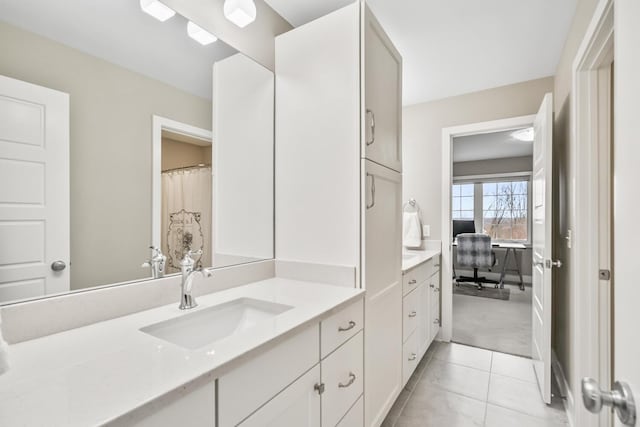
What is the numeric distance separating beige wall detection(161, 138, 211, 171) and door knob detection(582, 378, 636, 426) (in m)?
1.40

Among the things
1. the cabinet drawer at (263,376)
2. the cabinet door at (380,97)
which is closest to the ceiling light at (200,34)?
the cabinet door at (380,97)

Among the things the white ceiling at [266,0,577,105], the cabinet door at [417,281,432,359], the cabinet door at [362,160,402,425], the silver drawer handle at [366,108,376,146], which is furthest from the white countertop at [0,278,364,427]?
the white ceiling at [266,0,577,105]

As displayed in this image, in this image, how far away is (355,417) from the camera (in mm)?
1352

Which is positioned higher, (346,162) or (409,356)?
(346,162)

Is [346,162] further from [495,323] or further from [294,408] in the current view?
[495,323]

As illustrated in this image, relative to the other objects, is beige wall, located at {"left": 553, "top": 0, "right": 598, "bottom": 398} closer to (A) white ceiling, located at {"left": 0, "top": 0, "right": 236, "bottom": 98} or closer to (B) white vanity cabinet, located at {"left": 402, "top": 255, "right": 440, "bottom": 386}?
(B) white vanity cabinet, located at {"left": 402, "top": 255, "right": 440, "bottom": 386}

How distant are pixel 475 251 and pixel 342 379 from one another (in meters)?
4.69

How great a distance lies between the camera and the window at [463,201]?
6.36 m

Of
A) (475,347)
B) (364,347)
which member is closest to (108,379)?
(364,347)

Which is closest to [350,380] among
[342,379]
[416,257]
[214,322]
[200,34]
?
[342,379]

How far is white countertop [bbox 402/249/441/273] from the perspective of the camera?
2.15 metres

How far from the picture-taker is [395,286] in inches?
71.8

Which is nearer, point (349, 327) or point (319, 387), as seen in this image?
point (319, 387)
